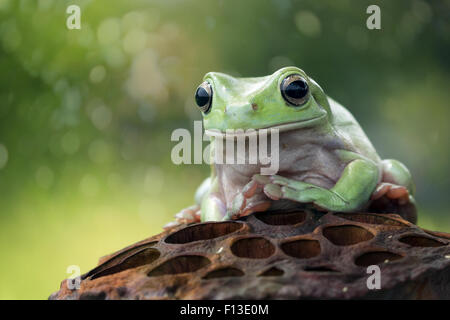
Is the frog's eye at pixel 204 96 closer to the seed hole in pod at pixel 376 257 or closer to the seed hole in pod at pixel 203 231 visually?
the seed hole in pod at pixel 203 231

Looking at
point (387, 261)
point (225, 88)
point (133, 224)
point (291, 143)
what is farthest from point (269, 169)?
point (133, 224)

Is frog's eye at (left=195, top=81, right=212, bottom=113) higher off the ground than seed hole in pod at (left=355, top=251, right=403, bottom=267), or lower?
higher

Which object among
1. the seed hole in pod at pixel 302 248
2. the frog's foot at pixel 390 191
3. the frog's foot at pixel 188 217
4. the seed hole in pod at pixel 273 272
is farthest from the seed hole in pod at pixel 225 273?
the frog's foot at pixel 188 217

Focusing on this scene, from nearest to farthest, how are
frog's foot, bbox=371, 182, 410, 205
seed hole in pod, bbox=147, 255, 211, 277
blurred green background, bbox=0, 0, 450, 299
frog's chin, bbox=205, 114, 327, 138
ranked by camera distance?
seed hole in pod, bbox=147, 255, 211, 277
frog's chin, bbox=205, 114, 327, 138
frog's foot, bbox=371, 182, 410, 205
blurred green background, bbox=0, 0, 450, 299

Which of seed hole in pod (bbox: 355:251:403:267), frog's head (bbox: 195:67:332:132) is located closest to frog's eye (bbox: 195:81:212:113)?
frog's head (bbox: 195:67:332:132)

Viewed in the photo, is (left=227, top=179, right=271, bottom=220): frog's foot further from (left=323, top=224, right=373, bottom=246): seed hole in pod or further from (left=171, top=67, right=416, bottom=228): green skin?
(left=323, top=224, right=373, bottom=246): seed hole in pod

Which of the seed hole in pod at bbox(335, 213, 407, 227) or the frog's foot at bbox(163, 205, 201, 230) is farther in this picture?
the frog's foot at bbox(163, 205, 201, 230)
